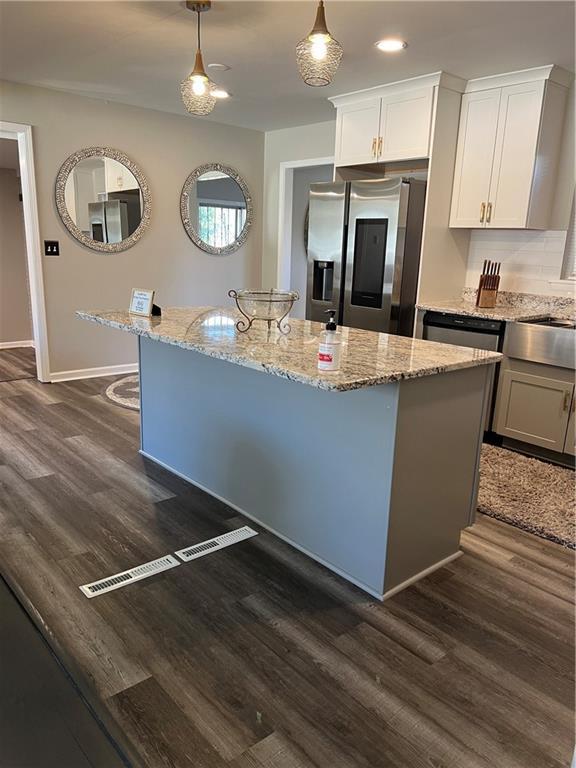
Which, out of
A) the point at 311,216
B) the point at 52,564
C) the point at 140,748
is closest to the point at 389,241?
the point at 311,216

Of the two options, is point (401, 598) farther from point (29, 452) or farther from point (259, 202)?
point (259, 202)

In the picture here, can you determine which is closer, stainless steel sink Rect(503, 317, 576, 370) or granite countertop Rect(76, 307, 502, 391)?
granite countertop Rect(76, 307, 502, 391)

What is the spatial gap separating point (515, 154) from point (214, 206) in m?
3.09

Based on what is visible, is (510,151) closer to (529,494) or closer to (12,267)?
(529,494)

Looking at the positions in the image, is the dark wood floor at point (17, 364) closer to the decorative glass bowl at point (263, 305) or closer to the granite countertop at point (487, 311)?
the decorative glass bowl at point (263, 305)

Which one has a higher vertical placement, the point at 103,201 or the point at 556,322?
the point at 103,201

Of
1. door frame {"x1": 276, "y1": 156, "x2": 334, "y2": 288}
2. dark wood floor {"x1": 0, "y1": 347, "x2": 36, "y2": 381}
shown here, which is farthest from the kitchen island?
door frame {"x1": 276, "y1": 156, "x2": 334, "y2": 288}

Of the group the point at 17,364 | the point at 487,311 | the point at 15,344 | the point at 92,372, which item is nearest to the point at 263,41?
the point at 487,311

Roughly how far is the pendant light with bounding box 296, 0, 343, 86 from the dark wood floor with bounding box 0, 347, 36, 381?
4.03 m

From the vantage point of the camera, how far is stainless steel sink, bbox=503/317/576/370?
3371 millimetres

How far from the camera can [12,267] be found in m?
6.55

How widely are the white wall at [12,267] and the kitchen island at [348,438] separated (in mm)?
4399

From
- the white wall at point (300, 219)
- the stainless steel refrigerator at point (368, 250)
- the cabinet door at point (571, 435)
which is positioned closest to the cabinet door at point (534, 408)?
the cabinet door at point (571, 435)

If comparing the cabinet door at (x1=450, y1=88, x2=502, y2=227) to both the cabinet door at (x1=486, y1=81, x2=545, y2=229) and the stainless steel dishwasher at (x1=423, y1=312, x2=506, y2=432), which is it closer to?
the cabinet door at (x1=486, y1=81, x2=545, y2=229)
